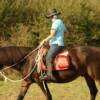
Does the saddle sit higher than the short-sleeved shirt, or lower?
lower

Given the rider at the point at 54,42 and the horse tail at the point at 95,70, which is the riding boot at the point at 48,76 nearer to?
the rider at the point at 54,42

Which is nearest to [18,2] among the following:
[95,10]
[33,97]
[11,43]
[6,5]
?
[6,5]

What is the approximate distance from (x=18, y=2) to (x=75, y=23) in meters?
4.06

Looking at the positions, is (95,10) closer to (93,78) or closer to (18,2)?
(18,2)

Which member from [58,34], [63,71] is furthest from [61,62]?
[58,34]

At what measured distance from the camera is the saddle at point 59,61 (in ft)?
31.8

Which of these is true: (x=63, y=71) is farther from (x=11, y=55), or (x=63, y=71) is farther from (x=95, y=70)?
(x=11, y=55)

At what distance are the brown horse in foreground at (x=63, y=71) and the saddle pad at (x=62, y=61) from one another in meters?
0.11

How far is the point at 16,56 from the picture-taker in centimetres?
987

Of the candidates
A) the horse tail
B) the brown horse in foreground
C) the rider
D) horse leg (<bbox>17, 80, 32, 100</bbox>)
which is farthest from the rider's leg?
the horse tail

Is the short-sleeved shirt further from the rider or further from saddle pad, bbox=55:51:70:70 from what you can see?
saddle pad, bbox=55:51:70:70

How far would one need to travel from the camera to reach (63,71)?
9.80 metres

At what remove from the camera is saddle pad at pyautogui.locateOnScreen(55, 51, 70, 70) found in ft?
31.9

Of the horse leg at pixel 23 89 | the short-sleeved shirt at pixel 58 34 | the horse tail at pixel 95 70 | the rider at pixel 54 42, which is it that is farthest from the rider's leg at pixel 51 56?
the horse tail at pixel 95 70
